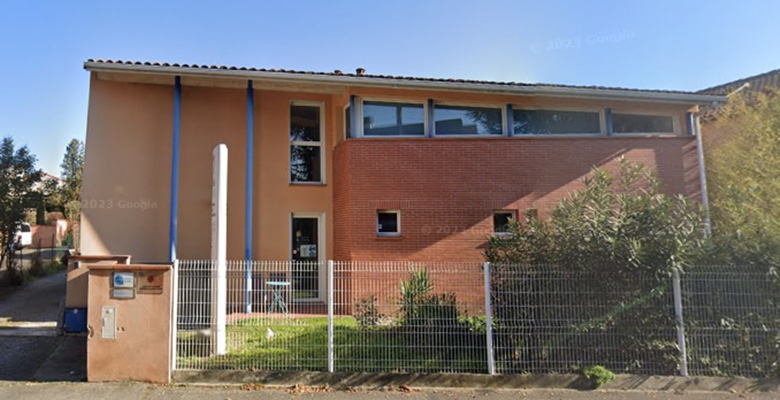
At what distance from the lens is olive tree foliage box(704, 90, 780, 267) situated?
218 inches

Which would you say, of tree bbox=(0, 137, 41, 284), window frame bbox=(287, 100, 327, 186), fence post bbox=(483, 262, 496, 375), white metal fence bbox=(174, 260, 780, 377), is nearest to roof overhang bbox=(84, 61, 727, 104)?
window frame bbox=(287, 100, 327, 186)

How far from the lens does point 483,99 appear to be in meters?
10.0

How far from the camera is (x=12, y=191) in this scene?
13164 millimetres

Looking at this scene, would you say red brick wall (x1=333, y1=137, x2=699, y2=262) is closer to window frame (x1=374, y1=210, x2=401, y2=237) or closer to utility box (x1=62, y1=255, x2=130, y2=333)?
window frame (x1=374, y1=210, x2=401, y2=237)

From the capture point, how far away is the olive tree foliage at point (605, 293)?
17.7 feet

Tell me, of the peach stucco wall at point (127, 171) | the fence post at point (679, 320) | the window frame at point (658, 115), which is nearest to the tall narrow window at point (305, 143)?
the peach stucco wall at point (127, 171)

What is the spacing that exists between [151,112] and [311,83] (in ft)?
12.4

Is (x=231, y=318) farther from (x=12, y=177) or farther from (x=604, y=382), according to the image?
(x=12, y=177)

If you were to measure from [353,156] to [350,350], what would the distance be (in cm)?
473

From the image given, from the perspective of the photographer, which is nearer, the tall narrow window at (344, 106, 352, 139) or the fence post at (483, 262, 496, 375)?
the fence post at (483, 262, 496, 375)

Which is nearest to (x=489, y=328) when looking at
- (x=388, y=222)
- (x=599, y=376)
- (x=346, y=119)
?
(x=599, y=376)

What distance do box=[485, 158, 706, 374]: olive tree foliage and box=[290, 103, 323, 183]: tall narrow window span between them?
6165mm

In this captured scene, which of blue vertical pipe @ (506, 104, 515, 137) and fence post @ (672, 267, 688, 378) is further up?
blue vertical pipe @ (506, 104, 515, 137)

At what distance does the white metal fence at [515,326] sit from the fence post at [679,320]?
0.01 metres
